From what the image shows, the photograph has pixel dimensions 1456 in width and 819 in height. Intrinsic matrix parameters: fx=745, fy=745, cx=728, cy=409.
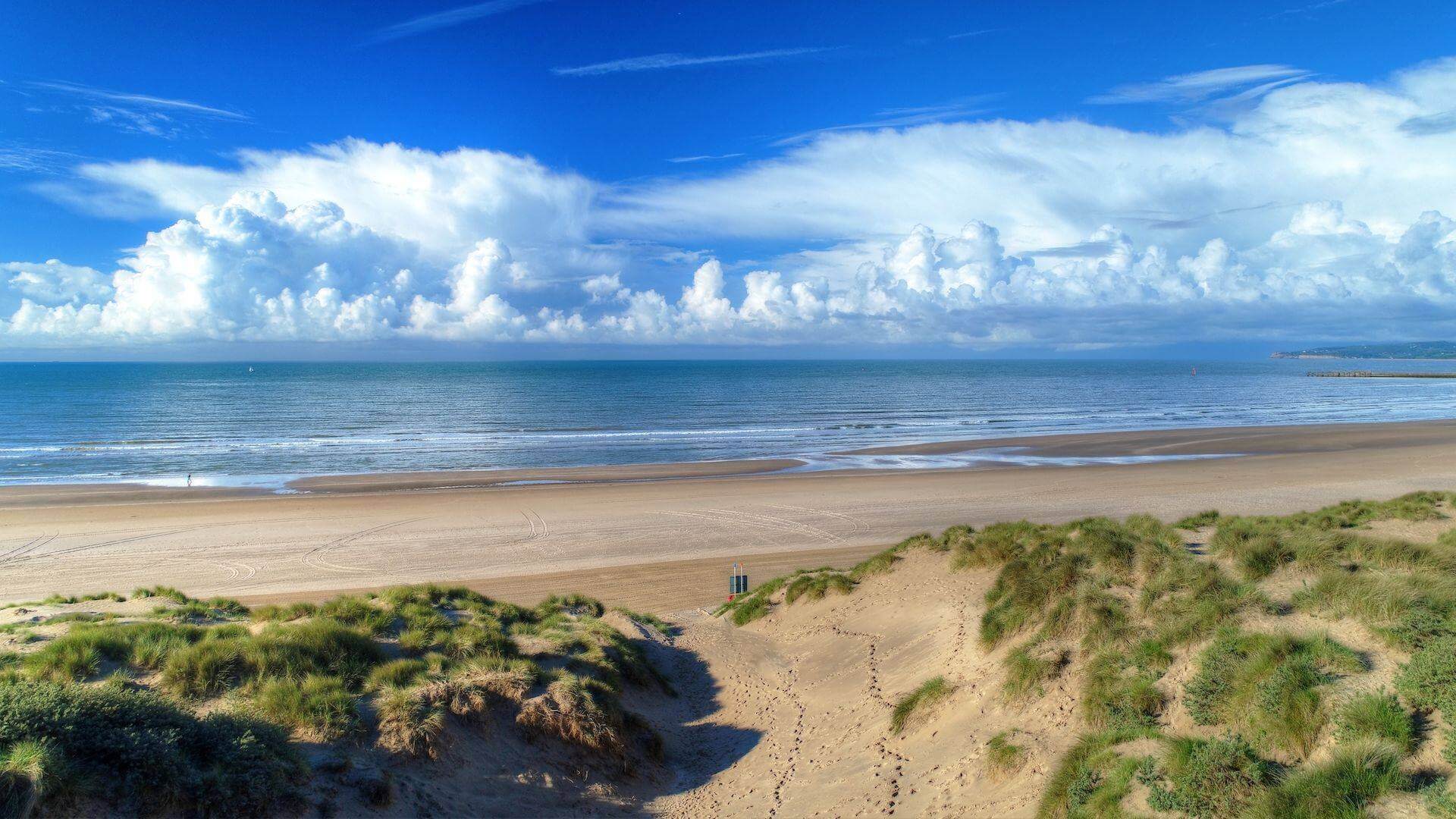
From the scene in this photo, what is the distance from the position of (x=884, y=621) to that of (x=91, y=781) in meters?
11.9

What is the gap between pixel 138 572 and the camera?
71.5 ft

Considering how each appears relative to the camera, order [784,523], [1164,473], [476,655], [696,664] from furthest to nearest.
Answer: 1. [1164,473]
2. [784,523]
3. [696,664]
4. [476,655]

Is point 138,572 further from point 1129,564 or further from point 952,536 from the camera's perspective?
point 1129,564

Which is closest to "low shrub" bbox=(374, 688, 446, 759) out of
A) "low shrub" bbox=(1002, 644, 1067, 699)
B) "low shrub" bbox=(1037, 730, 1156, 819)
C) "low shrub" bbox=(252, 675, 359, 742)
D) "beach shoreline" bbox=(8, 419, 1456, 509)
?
"low shrub" bbox=(252, 675, 359, 742)

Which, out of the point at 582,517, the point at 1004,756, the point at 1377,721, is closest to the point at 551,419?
the point at 582,517

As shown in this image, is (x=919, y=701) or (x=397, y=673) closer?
(x=397, y=673)

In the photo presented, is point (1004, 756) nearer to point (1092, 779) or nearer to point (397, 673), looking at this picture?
point (1092, 779)

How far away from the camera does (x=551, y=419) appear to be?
228 feet

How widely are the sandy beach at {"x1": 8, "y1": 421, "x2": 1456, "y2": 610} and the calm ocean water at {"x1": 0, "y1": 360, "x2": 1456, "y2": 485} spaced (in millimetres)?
6060

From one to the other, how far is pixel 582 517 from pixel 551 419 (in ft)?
137

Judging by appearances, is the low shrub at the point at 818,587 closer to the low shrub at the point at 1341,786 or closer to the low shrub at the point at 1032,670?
the low shrub at the point at 1032,670

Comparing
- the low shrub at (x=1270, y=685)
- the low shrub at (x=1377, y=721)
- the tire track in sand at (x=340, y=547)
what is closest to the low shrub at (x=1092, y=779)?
the low shrub at (x=1270, y=685)

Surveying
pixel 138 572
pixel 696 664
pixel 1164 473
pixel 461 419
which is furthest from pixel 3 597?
pixel 461 419

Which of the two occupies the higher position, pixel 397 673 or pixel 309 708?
pixel 309 708
